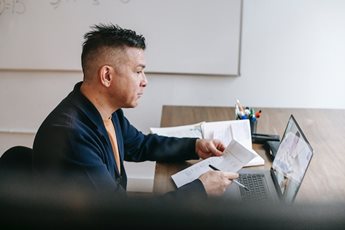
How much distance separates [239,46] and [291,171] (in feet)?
3.98

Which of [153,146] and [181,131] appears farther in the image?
[181,131]

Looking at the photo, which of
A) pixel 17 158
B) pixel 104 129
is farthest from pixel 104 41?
pixel 17 158

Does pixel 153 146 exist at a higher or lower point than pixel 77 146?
lower

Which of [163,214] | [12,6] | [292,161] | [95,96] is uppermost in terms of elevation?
[12,6]

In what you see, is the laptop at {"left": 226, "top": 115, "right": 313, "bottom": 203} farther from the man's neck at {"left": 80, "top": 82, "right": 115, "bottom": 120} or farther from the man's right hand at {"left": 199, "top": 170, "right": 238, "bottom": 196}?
the man's neck at {"left": 80, "top": 82, "right": 115, "bottom": 120}

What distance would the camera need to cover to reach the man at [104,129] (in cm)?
105

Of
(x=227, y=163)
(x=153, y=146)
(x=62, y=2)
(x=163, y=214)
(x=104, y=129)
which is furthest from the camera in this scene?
(x=62, y=2)

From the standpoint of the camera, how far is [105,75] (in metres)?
1.21

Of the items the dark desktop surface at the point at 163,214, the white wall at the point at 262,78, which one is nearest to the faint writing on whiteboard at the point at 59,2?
the white wall at the point at 262,78

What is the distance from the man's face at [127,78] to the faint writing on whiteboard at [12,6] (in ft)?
4.08

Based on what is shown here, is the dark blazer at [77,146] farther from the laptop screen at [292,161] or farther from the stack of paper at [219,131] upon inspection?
the stack of paper at [219,131]

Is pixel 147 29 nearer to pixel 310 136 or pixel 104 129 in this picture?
pixel 310 136

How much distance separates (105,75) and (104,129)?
163mm

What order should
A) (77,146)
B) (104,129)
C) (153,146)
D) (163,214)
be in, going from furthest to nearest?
(153,146) < (104,129) < (77,146) < (163,214)
